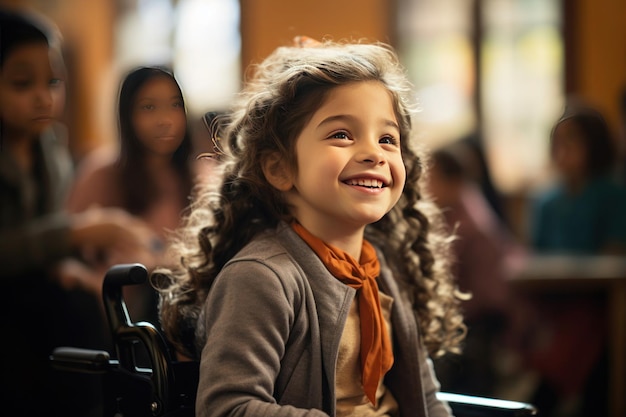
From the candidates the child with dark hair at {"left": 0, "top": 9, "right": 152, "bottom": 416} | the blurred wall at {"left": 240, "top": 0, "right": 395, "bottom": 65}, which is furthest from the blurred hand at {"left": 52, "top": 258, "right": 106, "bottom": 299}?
the blurred wall at {"left": 240, "top": 0, "right": 395, "bottom": 65}

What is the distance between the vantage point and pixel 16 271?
2059 mm

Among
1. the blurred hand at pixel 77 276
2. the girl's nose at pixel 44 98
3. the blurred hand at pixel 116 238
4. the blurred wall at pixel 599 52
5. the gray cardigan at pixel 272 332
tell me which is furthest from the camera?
the blurred wall at pixel 599 52

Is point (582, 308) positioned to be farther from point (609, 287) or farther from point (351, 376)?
point (351, 376)

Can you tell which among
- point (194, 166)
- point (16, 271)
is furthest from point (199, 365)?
point (16, 271)

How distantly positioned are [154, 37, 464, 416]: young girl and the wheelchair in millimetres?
51

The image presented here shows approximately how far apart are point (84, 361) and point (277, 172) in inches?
15.6

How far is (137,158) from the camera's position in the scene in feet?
5.11

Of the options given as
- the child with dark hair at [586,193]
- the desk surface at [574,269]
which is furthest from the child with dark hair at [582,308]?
the desk surface at [574,269]

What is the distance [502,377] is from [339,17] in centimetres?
334

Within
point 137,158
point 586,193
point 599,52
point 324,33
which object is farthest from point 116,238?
point 599,52

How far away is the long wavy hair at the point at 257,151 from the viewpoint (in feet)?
3.77

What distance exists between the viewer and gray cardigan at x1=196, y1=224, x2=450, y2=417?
40.1 inches

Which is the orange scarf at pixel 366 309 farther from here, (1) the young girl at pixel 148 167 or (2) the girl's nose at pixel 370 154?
(1) the young girl at pixel 148 167

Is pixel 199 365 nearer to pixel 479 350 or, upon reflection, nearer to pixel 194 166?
pixel 194 166
